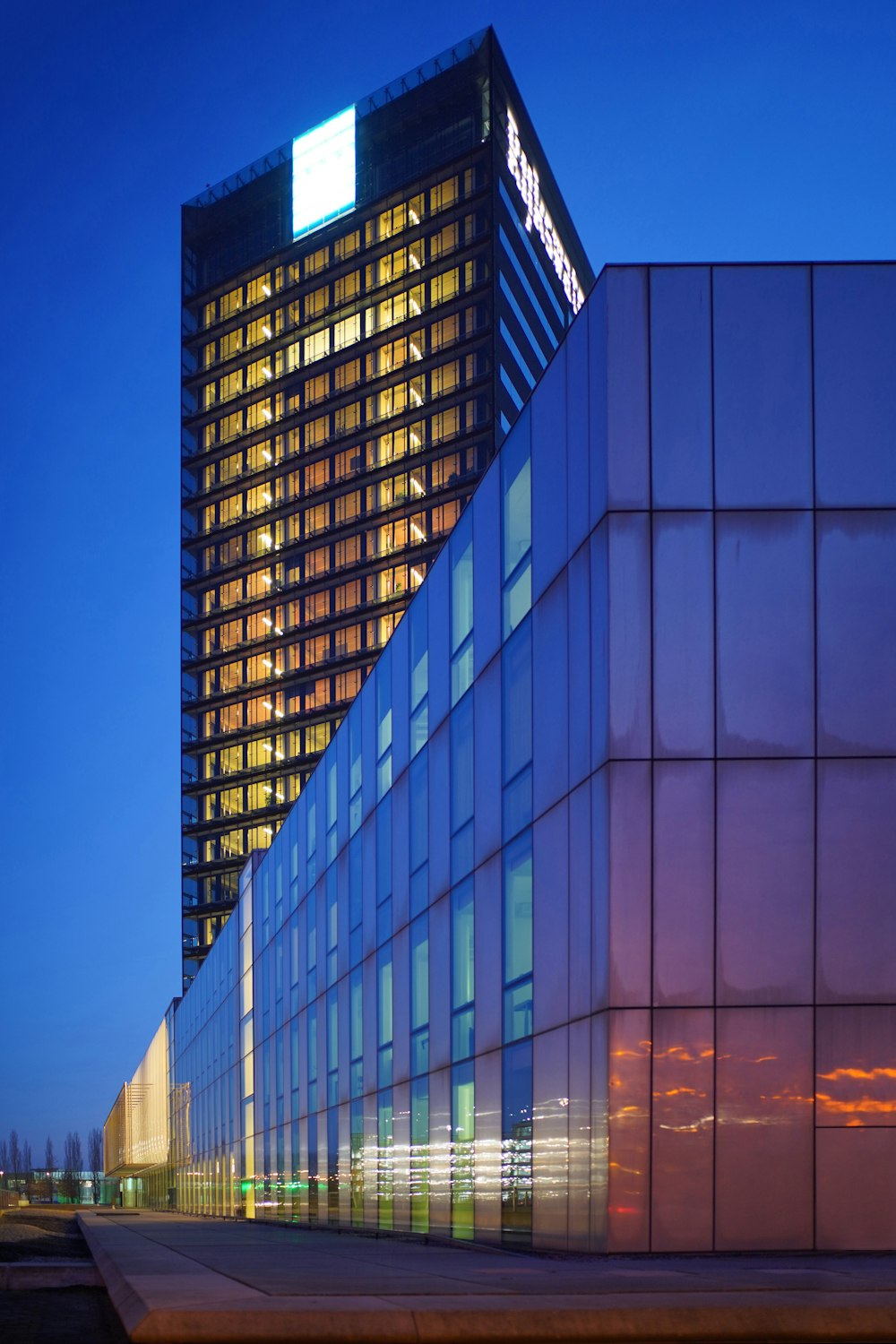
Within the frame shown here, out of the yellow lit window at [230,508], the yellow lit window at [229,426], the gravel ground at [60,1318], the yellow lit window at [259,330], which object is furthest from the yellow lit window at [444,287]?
the gravel ground at [60,1318]

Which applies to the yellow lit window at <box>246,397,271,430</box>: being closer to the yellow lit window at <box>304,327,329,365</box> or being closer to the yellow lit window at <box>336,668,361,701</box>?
the yellow lit window at <box>304,327,329,365</box>

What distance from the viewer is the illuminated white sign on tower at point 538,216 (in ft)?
359

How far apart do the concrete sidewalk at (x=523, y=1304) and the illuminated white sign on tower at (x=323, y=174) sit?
10824cm

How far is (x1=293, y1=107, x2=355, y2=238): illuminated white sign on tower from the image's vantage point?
383 feet

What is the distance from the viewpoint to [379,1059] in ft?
111

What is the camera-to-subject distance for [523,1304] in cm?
1188

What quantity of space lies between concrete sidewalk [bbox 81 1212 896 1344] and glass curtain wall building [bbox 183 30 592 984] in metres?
88.0

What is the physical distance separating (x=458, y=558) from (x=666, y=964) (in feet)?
37.8

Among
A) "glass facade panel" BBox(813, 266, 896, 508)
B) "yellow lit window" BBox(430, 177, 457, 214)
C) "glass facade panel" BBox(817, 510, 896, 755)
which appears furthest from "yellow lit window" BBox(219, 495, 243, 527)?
"glass facade panel" BBox(817, 510, 896, 755)

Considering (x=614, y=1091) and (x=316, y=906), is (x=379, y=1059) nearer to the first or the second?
(x=316, y=906)

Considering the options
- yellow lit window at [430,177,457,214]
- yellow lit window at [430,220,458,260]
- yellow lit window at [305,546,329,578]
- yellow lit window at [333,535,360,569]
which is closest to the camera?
yellow lit window at [430,220,458,260]

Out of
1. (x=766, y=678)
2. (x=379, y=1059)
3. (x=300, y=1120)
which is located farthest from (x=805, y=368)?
(x=300, y=1120)

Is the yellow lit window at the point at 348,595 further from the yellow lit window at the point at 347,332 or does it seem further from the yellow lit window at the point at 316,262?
the yellow lit window at the point at 316,262

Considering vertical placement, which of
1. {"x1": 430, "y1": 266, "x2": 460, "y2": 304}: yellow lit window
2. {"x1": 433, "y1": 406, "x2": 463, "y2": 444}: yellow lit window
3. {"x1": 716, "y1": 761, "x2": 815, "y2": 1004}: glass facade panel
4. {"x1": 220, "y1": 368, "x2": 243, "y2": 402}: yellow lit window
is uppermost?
{"x1": 430, "y1": 266, "x2": 460, "y2": 304}: yellow lit window
